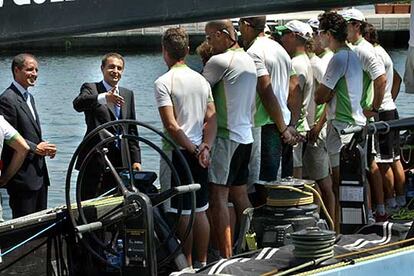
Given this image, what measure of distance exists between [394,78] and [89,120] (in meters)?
3.02

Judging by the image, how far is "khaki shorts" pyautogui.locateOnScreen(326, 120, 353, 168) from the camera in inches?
276

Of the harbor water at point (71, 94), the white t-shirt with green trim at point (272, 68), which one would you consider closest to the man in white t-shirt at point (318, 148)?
the white t-shirt with green trim at point (272, 68)

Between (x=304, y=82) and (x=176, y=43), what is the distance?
1510mm

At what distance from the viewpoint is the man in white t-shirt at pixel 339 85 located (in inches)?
272

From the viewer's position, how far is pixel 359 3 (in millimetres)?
3104

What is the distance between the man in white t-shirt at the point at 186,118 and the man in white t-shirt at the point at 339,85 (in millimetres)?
1379

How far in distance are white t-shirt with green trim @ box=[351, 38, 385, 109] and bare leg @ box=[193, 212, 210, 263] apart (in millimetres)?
2033

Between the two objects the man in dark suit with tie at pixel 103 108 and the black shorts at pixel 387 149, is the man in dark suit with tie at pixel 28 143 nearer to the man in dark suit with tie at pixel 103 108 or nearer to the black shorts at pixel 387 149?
the man in dark suit with tie at pixel 103 108

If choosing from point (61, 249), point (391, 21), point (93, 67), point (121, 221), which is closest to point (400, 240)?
point (121, 221)

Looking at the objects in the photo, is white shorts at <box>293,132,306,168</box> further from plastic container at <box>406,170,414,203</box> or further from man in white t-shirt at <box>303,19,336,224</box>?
plastic container at <box>406,170,414,203</box>

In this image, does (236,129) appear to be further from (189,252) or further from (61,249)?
(61,249)

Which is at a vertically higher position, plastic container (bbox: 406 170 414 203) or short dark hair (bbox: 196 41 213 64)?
short dark hair (bbox: 196 41 213 64)

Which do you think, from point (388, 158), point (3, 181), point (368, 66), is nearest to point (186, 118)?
point (3, 181)

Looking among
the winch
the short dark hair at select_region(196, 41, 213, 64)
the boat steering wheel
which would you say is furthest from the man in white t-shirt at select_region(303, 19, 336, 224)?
the boat steering wheel
